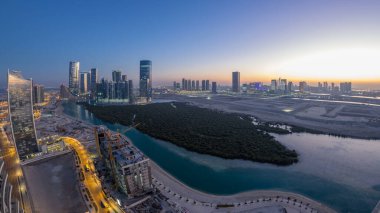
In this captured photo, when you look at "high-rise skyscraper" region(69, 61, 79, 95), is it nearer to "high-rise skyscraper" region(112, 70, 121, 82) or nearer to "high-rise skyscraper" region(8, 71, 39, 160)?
"high-rise skyscraper" region(112, 70, 121, 82)

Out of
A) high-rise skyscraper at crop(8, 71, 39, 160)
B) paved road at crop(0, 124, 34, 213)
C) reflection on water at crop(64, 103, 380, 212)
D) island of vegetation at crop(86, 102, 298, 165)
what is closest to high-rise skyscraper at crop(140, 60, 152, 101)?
island of vegetation at crop(86, 102, 298, 165)

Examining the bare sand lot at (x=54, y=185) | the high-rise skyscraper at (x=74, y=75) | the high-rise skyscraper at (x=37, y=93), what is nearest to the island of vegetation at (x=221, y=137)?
the bare sand lot at (x=54, y=185)

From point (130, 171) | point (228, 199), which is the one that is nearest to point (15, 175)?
point (130, 171)

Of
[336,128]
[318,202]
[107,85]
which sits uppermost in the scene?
[107,85]

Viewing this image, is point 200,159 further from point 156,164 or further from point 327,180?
point 327,180

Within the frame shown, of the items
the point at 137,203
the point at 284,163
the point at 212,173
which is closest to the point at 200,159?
the point at 212,173
